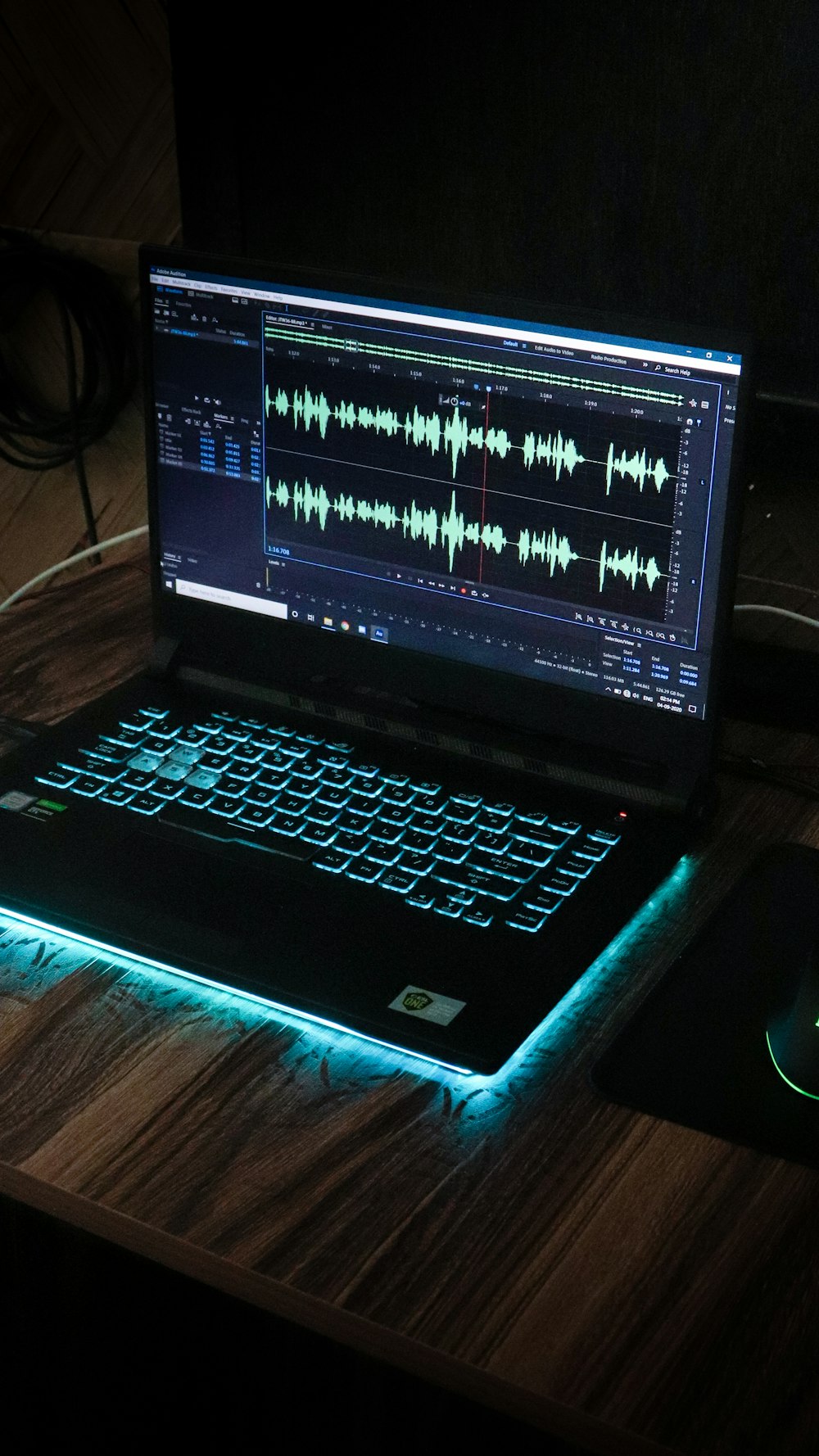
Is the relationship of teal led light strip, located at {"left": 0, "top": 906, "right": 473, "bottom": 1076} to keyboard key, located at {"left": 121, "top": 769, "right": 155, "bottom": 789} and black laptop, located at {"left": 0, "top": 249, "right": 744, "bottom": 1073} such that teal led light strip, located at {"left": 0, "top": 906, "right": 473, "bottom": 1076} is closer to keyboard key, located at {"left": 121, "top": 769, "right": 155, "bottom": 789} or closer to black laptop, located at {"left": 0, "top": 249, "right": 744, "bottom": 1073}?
black laptop, located at {"left": 0, "top": 249, "right": 744, "bottom": 1073}

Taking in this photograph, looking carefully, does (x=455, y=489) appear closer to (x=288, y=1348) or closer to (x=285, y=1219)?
(x=285, y=1219)

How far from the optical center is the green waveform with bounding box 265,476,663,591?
98 centimetres

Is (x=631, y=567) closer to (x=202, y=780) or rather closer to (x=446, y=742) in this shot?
(x=446, y=742)

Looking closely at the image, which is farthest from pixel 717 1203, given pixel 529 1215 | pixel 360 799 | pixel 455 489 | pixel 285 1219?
pixel 455 489

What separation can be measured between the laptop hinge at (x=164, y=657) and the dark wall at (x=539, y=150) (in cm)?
36

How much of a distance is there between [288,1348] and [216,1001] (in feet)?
1.84

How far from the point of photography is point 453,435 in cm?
102

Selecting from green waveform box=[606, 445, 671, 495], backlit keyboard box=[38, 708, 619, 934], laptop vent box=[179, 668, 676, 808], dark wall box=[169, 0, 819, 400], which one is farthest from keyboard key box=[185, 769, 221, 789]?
dark wall box=[169, 0, 819, 400]

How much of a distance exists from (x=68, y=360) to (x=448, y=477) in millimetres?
1072

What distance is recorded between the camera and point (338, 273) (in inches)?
39.9

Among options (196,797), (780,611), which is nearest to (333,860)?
(196,797)

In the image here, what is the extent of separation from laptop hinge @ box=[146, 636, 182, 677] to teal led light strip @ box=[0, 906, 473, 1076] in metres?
0.29

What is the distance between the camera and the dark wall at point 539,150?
3.32 ft

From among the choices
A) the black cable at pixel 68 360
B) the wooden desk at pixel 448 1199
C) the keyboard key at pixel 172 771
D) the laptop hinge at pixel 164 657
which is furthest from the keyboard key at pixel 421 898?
the black cable at pixel 68 360
